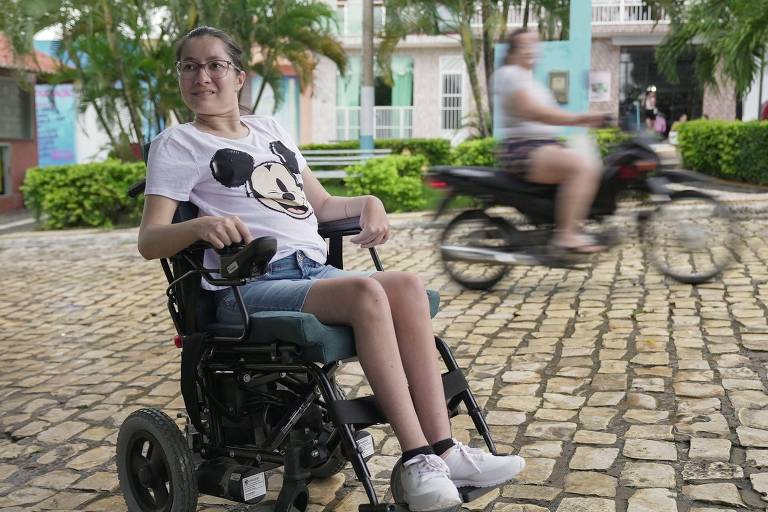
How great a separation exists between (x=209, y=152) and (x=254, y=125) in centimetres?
33

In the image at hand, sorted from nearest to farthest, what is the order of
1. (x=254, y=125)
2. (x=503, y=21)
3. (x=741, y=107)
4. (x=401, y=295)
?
(x=401, y=295) → (x=254, y=125) → (x=503, y=21) → (x=741, y=107)

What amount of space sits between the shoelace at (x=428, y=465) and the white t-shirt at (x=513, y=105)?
14.6ft

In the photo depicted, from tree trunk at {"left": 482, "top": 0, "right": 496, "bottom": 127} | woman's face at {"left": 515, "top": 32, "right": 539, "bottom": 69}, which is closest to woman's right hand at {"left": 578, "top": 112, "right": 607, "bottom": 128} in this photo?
woman's face at {"left": 515, "top": 32, "right": 539, "bottom": 69}

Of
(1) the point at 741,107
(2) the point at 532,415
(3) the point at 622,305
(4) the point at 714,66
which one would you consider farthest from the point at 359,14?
(2) the point at 532,415

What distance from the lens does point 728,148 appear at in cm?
1552

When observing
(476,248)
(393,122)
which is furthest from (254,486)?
(393,122)

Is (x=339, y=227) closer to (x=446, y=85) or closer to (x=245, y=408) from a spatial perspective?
(x=245, y=408)

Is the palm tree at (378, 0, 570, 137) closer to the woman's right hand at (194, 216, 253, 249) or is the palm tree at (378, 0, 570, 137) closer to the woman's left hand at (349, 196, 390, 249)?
the woman's left hand at (349, 196, 390, 249)

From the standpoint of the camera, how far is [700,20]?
14.5m

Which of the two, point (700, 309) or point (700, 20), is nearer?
point (700, 309)

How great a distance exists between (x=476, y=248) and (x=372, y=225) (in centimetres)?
397

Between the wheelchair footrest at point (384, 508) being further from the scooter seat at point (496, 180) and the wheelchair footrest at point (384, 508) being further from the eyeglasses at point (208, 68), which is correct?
the scooter seat at point (496, 180)

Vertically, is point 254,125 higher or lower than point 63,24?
lower

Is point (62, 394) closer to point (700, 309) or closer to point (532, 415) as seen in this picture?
point (532, 415)
